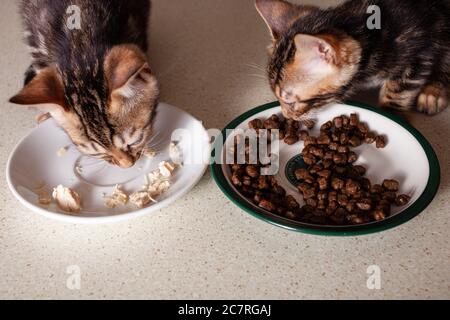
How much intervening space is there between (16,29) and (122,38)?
2.52 ft

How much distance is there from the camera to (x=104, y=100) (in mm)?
873

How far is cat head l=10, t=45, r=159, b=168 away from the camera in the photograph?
0.85m

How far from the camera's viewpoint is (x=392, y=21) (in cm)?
103

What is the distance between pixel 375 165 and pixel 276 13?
0.42m

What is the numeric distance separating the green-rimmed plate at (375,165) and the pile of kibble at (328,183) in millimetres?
19

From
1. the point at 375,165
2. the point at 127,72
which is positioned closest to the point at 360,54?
the point at 375,165

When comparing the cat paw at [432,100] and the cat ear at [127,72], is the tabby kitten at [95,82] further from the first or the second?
the cat paw at [432,100]

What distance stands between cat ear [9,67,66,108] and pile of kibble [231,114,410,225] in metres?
0.37

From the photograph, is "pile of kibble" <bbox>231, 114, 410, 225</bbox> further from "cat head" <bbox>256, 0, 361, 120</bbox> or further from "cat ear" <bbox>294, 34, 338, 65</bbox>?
"cat ear" <bbox>294, 34, 338, 65</bbox>

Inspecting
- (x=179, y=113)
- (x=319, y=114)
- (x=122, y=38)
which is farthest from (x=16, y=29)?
(x=319, y=114)

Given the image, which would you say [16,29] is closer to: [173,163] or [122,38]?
[122,38]

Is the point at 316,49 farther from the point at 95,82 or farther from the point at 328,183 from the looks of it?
the point at 95,82

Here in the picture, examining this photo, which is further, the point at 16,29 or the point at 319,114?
the point at 16,29

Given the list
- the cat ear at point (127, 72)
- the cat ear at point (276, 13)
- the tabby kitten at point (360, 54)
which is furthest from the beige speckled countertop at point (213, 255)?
the cat ear at point (276, 13)
